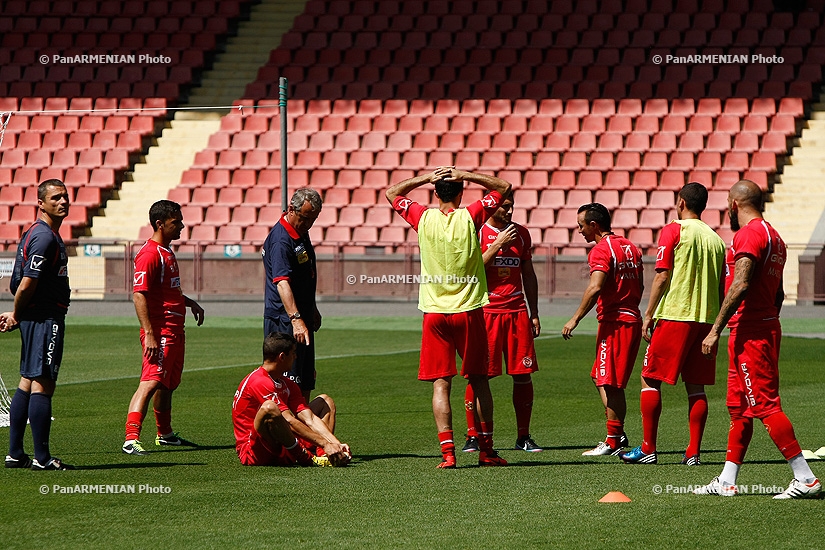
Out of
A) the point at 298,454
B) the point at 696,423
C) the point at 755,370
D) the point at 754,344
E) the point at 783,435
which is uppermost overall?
the point at 754,344

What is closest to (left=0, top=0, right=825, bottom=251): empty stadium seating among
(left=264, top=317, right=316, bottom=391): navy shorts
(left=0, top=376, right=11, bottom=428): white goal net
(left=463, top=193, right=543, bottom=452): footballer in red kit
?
(left=0, top=376, right=11, bottom=428): white goal net

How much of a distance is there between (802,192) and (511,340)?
20006 millimetres

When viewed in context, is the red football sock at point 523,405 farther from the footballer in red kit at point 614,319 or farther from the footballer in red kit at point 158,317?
the footballer in red kit at point 158,317

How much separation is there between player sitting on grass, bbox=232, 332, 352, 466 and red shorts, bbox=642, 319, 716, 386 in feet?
7.24

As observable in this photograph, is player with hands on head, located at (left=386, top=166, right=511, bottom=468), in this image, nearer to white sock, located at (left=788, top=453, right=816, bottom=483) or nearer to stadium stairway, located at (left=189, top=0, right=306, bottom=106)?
A: white sock, located at (left=788, top=453, right=816, bottom=483)

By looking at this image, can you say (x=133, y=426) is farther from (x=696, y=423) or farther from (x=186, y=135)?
(x=186, y=135)

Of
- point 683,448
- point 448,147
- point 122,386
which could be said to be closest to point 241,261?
point 448,147

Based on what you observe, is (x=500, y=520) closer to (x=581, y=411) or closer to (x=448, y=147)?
(x=581, y=411)

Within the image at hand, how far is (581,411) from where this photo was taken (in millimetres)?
11766

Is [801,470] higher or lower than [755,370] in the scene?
lower

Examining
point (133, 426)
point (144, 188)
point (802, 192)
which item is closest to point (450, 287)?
point (133, 426)

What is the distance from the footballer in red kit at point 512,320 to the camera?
31.4 ft

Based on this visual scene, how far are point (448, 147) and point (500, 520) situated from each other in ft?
76.7

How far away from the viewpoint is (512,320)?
969cm
